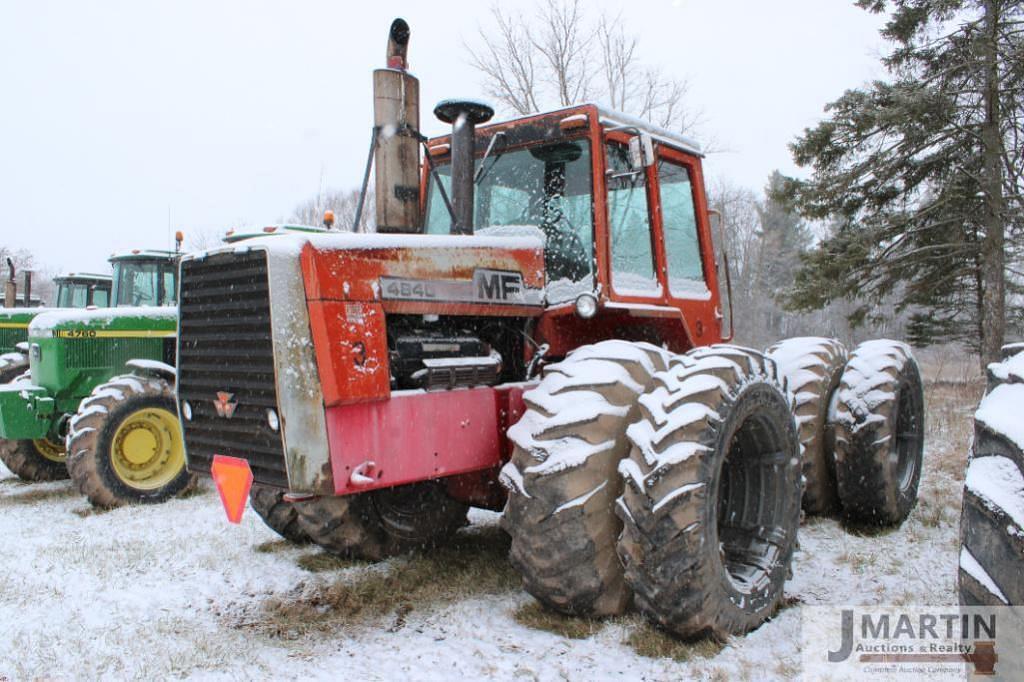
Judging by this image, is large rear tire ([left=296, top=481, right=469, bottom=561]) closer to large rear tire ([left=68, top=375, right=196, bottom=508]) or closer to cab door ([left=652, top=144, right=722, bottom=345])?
cab door ([left=652, top=144, right=722, bottom=345])

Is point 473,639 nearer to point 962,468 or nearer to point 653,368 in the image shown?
point 653,368

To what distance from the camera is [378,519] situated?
4.62 meters

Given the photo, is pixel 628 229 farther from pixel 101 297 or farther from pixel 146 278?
pixel 101 297

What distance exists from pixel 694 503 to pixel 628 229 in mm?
1822

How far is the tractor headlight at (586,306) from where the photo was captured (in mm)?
3973

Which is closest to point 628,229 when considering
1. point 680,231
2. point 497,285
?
point 680,231

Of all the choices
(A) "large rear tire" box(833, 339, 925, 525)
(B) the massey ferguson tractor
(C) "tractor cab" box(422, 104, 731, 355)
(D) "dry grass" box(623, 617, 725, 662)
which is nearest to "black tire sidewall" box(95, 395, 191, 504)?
(B) the massey ferguson tractor

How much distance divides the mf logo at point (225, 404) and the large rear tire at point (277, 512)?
46.0 inches

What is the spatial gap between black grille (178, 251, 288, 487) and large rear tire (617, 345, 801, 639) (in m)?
1.51

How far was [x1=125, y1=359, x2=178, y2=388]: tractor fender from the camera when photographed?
7797 mm

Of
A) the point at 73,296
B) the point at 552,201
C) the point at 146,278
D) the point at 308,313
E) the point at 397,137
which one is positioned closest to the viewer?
the point at 308,313

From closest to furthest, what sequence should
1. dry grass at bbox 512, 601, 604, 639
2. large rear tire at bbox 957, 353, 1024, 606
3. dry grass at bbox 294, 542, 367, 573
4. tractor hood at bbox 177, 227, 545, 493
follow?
large rear tire at bbox 957, 353, 1024, 606
tractor hood at bbox 177, 227, 545, 493
dry grass at bbox 512, 601, 604, 639
dry grass at bbox 294, 542, 367, 573

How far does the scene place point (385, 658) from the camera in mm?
3381

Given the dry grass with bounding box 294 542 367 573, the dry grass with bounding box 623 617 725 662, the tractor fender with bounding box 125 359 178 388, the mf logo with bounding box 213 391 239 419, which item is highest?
the tractor fender with bounding box 125 359 178 388
